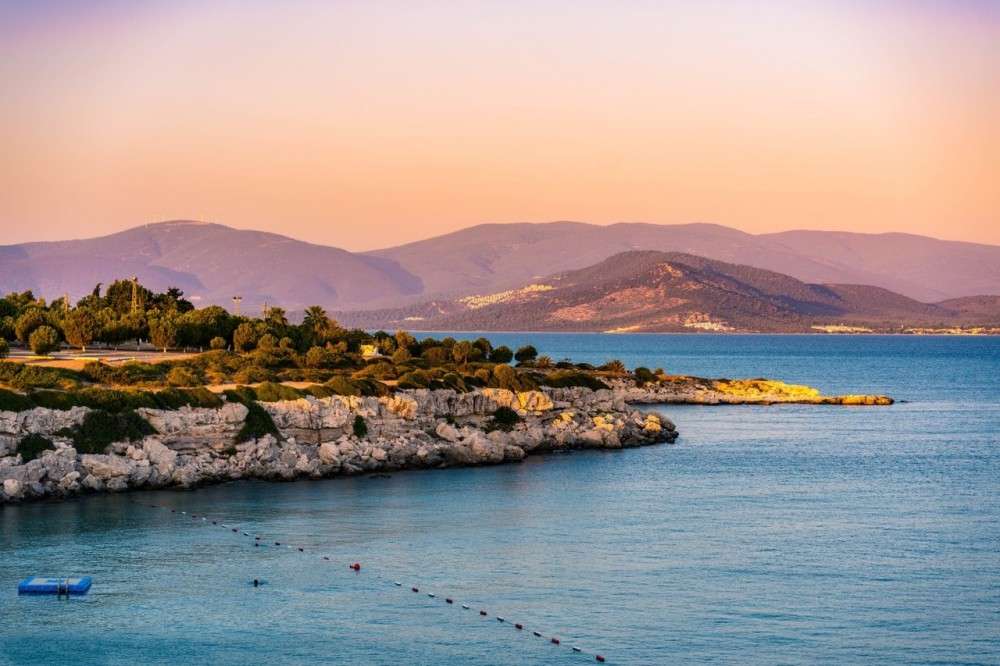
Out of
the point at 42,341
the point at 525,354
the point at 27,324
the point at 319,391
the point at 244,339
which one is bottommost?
the point at 319,391

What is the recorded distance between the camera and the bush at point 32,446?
5869 cm

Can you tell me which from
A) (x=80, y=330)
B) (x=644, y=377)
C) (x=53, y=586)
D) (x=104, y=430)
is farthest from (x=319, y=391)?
(x=644, y=377)

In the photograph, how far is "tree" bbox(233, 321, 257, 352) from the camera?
97625mm

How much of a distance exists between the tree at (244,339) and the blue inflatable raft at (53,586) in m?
57.6

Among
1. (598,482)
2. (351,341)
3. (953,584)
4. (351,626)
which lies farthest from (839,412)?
(351,626)

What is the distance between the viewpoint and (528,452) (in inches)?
3125

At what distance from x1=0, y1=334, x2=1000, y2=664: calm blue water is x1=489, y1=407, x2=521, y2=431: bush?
834cm

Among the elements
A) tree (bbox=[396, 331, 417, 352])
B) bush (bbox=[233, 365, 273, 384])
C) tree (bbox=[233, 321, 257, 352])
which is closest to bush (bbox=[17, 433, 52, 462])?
bush (bbox=[233, 365, 273, 384])

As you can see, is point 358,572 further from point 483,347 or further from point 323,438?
point 483,347

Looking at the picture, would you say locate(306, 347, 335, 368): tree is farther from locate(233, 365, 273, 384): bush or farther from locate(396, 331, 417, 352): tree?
locate(396, 331, 417, 352): tree

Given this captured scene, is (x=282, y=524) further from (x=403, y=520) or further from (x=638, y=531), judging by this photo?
(x=638, y=531)

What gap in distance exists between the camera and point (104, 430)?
62.1 m

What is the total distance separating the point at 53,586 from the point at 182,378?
33.3 metres

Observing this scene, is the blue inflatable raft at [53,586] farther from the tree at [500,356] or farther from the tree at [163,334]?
the tree at [500,356]
